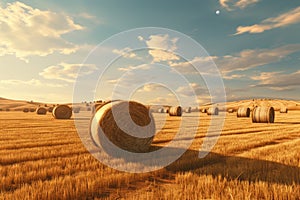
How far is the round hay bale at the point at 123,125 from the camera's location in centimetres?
875

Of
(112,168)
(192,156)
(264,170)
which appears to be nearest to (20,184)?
(112,168)

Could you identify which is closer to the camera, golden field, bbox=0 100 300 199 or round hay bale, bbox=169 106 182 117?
golden field, bbox=0 100 300 199

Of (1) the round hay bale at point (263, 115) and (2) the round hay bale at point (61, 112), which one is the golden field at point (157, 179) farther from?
(2) the round hay bale at point (61, 112)

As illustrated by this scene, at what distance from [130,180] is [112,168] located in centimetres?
86

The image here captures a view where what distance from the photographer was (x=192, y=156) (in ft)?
25.6

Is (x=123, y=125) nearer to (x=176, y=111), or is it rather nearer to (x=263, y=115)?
(x=263, y=115)

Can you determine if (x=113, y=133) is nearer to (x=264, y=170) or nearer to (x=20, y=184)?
(x=20, y=184)

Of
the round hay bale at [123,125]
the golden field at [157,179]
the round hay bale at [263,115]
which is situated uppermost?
the round hay bale at [263,115]

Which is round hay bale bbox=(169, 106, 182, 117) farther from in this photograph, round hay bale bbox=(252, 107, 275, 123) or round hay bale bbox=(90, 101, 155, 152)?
round hay bale bbox=(90, 101, 155, 152)

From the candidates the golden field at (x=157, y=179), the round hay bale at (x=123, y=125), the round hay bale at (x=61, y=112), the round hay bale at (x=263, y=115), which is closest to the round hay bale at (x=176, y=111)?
the round hay bale at (x=263, y=115)

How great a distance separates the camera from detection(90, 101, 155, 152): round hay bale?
8750 mm

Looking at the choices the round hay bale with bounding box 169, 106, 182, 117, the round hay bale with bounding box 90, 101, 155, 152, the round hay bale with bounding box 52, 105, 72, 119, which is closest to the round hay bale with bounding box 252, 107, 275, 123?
the round hay bale with bounding box 169, 106, 182, 117

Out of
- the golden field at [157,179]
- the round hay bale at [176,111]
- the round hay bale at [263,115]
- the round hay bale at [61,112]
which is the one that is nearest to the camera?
the golden field at [157,179]

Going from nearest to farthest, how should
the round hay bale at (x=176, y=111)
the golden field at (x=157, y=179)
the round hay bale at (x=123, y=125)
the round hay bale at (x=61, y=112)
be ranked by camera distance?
the golden field at (x=157, y=179), the round hay bale at (x=123, y=125), the round hay bale at (x=61, y=112), the round hay bale at (x=176, y=111)
